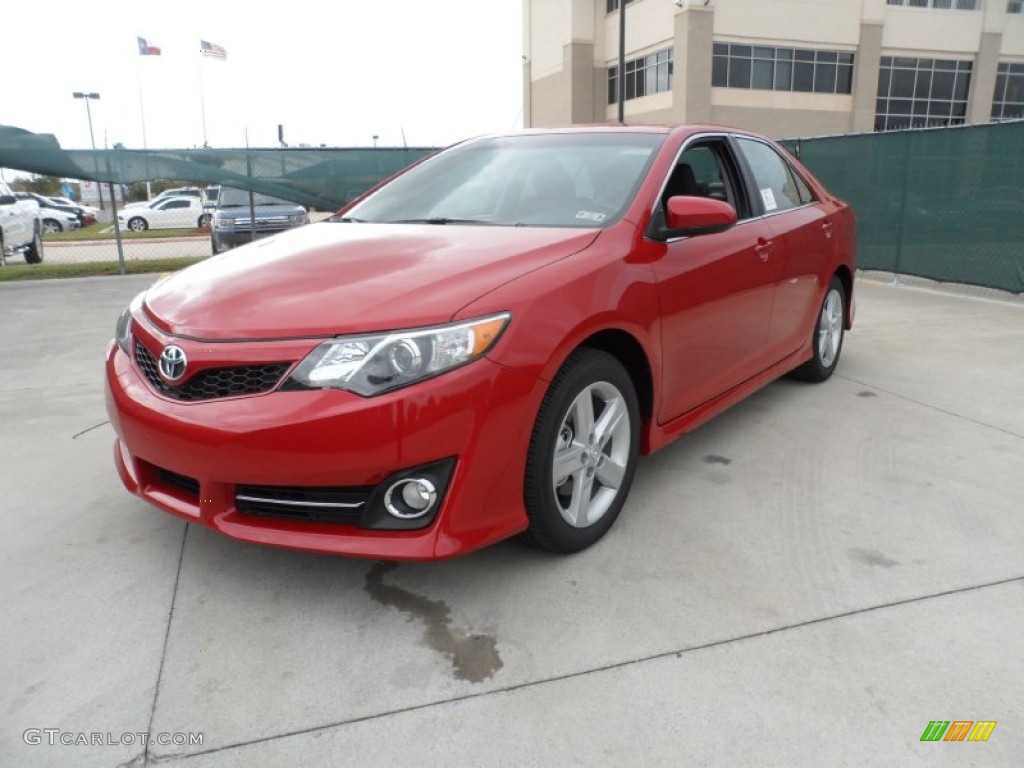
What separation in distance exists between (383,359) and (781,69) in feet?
115

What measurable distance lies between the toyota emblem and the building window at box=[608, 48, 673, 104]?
108ft

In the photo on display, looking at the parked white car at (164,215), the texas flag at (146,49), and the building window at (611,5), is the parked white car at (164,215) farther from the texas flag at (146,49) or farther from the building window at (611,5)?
the building window at (611,5)

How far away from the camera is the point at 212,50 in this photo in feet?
106

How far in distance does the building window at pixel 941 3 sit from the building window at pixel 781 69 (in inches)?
126

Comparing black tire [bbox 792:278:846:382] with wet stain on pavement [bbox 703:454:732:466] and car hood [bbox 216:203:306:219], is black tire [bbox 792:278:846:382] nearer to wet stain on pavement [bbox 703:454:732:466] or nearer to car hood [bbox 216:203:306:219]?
wet stain on pavement [bbox 703:454:732:466]

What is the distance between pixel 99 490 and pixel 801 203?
4100 mm

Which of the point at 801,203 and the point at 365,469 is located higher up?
the point at 801,203

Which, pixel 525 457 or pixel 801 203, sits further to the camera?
pixel 801 203

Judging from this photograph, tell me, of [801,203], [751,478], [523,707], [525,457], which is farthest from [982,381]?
[523,707]

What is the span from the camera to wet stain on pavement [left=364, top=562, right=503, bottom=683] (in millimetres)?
2279

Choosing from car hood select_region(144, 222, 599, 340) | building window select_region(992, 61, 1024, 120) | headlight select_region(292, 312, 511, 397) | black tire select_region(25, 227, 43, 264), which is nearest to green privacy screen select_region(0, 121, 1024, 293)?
black tire select_region(25, 227, 43, 264)

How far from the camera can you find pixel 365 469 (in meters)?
2.29

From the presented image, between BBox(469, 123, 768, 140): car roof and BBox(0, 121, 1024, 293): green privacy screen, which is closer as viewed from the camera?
BBox(469, 123, 768, 140): car roof

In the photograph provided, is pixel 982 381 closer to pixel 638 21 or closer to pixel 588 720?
pixel 588 720
